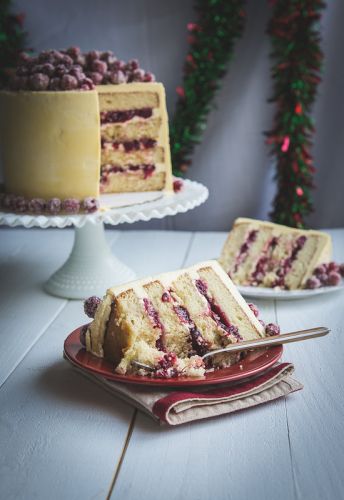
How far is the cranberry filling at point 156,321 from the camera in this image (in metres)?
1.47

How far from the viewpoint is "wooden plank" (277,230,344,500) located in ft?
3.82

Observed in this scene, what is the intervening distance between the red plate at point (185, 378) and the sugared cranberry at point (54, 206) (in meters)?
0.54

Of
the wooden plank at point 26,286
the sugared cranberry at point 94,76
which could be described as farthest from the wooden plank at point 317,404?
the sugared cranberry at point 94,76

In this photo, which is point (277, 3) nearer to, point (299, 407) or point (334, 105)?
point (334, 105)

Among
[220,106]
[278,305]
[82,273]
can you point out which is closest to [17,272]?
[82,273]

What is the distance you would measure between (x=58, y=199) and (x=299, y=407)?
3.09 ft

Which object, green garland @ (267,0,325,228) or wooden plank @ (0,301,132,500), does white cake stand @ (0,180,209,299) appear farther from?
green garland @ (267,0,325,228)

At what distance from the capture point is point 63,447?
127 centimetres

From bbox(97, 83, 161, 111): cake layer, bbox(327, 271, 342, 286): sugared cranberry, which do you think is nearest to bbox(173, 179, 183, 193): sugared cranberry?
bbox(97, 83, 161, 111): cake layer

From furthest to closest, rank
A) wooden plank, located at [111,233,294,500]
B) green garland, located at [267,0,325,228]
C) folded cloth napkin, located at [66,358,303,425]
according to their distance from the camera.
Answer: green garland, located at [267,0,325,228], folded cloth napkin, located at [66,358,303,425], wooden plank, located at [111,233,294,500]

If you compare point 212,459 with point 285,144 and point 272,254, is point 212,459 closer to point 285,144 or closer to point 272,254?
point 272,254

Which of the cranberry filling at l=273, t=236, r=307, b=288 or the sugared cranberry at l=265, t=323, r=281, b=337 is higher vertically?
the sugared cranberry at l=265, t=323, r=281, b=337

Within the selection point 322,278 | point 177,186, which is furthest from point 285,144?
point 322,278

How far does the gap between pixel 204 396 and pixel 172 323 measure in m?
0.22
